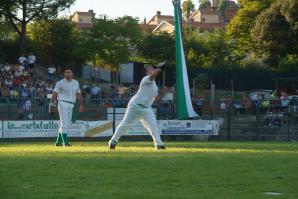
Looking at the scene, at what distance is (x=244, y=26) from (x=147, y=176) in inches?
3018

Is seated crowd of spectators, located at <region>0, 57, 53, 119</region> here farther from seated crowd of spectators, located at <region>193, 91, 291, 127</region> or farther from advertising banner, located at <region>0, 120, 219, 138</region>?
seated crowd of spectators, located at <region>193, 91, 291, 127</region>

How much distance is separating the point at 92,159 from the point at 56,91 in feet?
18.6

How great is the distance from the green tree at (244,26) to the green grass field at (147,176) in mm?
69531

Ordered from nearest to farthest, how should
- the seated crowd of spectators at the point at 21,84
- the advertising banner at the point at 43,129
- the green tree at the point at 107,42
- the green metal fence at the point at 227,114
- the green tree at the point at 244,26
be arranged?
the advertising banner at the point at 43,129, the green metal fence at the point at 227,114, the seated crowd of spectators at the point at 21,84, the green tree at the point at 107,42, the green tree at the point at 244,26

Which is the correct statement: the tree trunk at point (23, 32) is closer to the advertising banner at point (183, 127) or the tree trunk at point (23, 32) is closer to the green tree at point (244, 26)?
the green tree at point (244, 26)

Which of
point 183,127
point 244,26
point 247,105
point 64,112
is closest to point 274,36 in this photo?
point 244,26

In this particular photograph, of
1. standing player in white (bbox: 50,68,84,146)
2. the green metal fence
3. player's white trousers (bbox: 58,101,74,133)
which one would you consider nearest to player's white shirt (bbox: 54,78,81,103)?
standing player in white (bbox: 50,68,84,146)

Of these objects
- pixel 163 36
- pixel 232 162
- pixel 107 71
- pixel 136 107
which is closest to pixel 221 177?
pixel 232 162

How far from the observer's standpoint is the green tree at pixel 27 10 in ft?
194

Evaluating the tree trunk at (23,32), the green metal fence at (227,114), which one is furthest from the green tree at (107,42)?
the green metal fence at (227,114)

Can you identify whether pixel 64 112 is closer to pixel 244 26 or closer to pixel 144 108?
pixel 144 108

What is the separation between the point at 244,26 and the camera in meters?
85.5

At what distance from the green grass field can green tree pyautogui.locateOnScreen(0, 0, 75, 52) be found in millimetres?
46549

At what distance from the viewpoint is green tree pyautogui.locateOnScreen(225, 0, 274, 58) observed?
272ft
